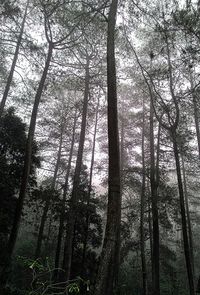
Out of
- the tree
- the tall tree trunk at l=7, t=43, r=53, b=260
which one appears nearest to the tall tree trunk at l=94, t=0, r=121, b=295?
the tall tree trunk at l=7, t=43, r=53, b=260

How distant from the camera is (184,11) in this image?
25.7ft

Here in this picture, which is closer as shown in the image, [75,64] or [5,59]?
[75,64]

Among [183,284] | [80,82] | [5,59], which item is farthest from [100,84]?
[183,284]

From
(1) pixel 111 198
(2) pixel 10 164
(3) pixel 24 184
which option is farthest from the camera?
(2) pixel 10 164

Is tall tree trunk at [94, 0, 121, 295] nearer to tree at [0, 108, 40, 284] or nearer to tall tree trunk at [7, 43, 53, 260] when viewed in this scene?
tall tree trunk at [7, 43, 53, 260]

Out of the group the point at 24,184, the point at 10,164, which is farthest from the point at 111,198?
the point at 10,164

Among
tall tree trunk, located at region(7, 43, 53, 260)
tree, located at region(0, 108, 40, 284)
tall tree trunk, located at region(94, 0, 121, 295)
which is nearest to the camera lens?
tall tree trunk, located at region(94, 0, 121, 295)

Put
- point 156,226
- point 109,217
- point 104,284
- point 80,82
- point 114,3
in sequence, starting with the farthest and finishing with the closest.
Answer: point 80,82
point 156,226
point 114,3
point 109,217
point 104,284

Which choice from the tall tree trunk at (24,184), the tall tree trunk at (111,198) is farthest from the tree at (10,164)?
the tall tree trunk at (111,198)

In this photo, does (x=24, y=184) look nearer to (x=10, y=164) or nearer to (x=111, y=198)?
(x=10, y=164)

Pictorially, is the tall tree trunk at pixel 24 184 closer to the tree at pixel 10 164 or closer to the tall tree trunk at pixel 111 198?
the tree at pixel 10 164

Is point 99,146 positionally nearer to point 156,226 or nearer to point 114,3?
point 156,226

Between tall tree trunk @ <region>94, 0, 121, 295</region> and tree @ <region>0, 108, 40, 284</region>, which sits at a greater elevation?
tree @ <region>0, 108, 40, 284</region>

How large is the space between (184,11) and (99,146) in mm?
12993
